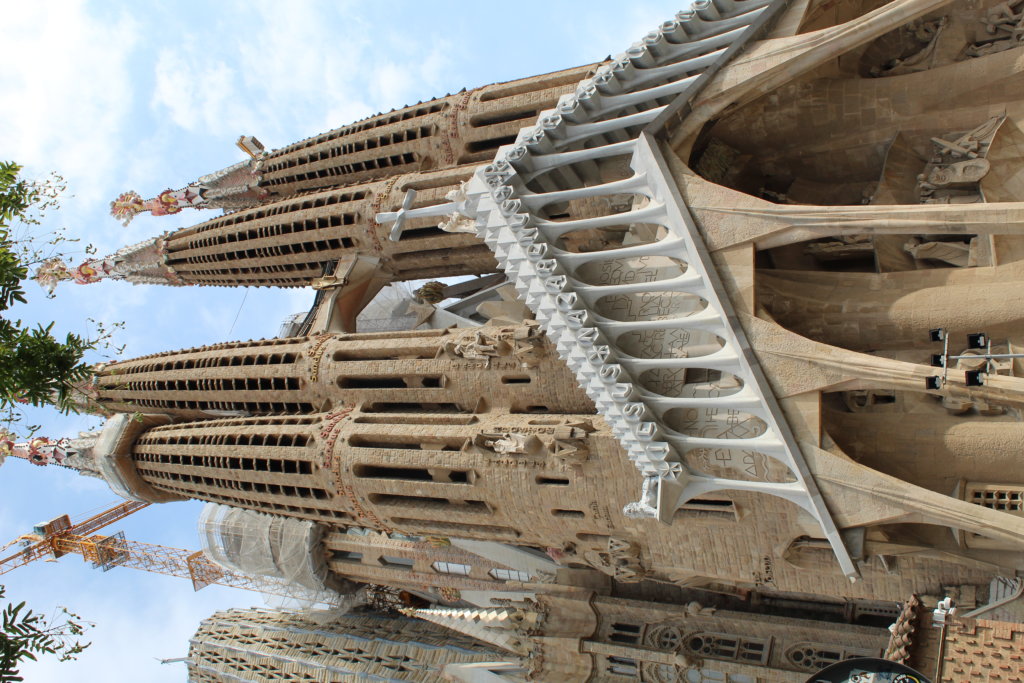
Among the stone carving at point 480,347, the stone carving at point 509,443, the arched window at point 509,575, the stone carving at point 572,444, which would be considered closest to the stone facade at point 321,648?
the arched window at point 509,575

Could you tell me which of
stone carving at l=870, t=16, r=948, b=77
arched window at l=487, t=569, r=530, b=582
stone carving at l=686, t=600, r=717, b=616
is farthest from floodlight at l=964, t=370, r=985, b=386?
arched window at l=487, t=569, r=530, b=582

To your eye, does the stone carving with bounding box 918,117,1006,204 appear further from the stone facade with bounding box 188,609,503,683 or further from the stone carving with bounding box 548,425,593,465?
the stone facade with bounding box 188,609,503,683

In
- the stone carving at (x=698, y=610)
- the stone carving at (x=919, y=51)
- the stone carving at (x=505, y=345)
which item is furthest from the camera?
the stone carving at (x=698, y=610)

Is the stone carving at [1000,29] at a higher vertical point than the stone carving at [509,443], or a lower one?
higher

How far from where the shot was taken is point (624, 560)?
69.4 feet

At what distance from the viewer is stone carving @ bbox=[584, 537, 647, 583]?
21078mm

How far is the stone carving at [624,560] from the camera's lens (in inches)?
830

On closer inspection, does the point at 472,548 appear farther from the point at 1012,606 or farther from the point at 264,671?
the point at 1012,606

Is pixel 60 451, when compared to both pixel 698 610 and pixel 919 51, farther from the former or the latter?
pixel 919 51

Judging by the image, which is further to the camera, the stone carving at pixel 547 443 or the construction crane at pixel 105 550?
the construction crane at pixel 105 550

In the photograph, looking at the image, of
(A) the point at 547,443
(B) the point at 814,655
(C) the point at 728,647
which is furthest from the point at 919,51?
(C) the point at 728,647

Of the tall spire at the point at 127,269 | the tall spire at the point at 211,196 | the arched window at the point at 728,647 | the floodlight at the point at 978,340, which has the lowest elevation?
the arched window at the point at 728,647

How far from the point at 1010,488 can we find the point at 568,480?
8440mm

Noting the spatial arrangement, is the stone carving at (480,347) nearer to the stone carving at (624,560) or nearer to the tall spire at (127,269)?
the stone carving at (624,560)
